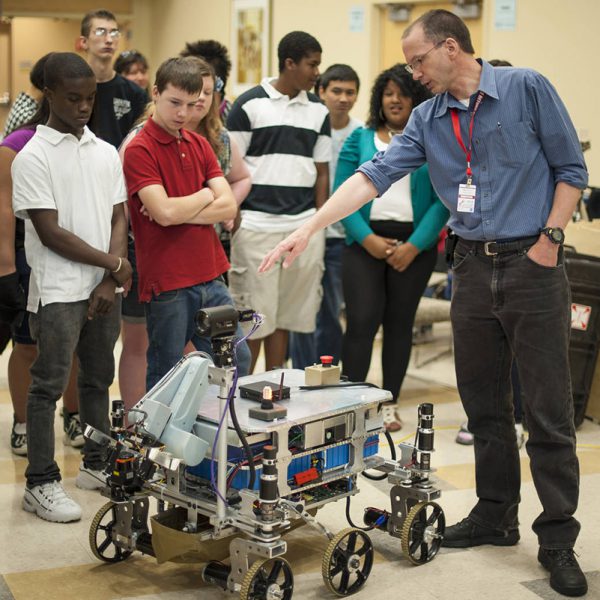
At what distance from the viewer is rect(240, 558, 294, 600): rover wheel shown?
2.52 meters

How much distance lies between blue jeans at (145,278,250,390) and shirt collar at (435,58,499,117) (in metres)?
1.00

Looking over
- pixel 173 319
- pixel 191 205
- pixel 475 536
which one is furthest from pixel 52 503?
pixel 475 536

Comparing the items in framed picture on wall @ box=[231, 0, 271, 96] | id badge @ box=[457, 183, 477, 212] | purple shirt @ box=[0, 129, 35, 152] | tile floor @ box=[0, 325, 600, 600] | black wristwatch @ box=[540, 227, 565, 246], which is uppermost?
framed picture on wall @ box=[231, 0, 271, 96]

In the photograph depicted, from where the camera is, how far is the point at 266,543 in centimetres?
253

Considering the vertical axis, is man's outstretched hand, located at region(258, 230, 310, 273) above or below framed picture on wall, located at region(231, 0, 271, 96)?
below

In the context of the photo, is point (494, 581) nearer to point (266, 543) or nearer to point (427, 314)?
point (266, 543)

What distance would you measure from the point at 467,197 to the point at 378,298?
1606mm

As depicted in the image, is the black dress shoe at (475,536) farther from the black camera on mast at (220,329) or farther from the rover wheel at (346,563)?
the black camera on mast at (220,329)

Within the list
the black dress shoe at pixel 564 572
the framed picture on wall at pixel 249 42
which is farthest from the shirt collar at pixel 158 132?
the framed picture on wall at pixel 249 42

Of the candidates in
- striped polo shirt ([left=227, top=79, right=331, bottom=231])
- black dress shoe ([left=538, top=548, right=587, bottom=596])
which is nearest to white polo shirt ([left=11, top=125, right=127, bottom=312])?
striped polo shirt ([left=227, top=79, right=331, bottom=231])

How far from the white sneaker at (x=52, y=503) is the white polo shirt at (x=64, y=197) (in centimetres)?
61

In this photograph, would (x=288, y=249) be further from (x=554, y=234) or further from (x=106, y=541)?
(x=106, y=541)

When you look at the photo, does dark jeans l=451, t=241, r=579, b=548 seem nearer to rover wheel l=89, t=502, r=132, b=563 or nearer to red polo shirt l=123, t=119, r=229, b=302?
red polo shirt l=123, t=119, r=229, b=302

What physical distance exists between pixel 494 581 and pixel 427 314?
9.03ft
